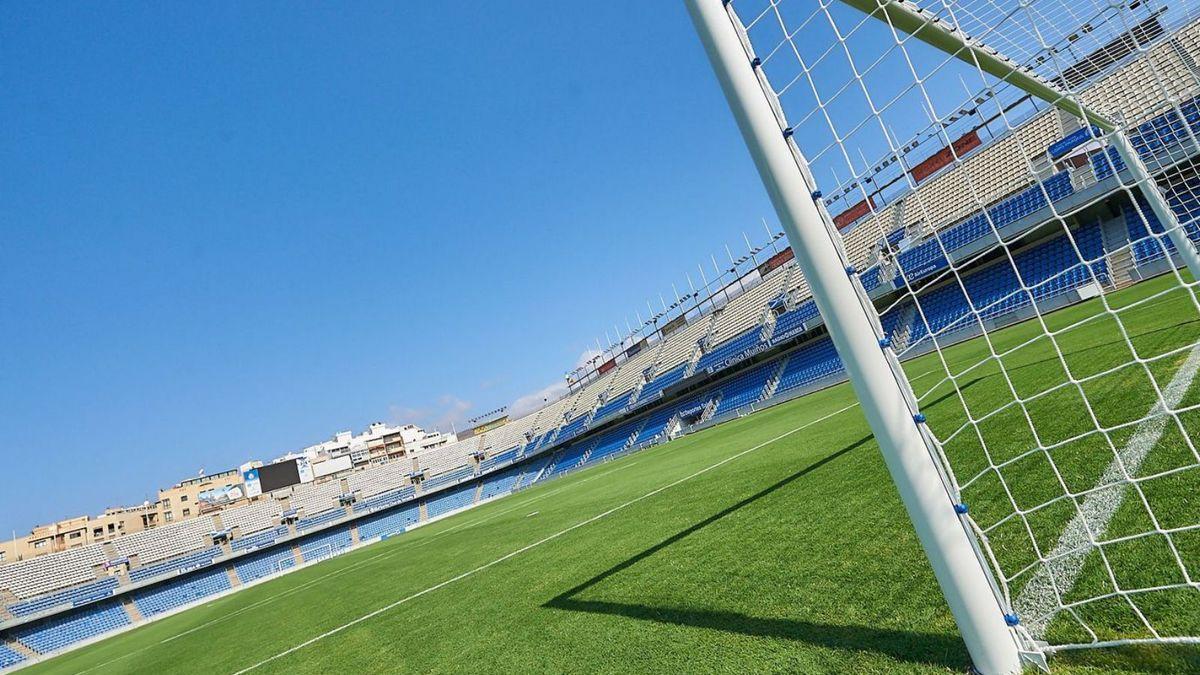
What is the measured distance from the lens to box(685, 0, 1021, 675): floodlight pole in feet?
5.18

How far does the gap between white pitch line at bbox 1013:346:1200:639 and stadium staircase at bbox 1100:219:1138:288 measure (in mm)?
15494

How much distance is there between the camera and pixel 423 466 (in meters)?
41.1

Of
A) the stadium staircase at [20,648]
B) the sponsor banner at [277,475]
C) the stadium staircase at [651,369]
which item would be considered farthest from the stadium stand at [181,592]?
the stadium staircase at [651,369]

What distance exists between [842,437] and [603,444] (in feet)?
99.7

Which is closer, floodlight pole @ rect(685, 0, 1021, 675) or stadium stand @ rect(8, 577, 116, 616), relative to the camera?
floodlight pole @ rect(685, 0, 1021, 675)

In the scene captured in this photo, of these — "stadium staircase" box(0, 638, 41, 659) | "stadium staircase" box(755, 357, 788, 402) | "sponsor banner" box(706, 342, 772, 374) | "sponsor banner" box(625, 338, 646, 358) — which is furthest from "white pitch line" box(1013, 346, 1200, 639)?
"sponsor banner" box(625, 338, 646, 358)

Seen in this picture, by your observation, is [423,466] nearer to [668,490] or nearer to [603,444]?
[603,444]

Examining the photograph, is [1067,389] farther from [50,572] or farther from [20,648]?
[50,572]

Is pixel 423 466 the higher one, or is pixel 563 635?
pixel 423 466

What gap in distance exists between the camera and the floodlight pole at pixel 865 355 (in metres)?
1.58

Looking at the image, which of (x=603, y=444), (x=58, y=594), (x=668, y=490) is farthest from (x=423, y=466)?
(x=668, y=490)

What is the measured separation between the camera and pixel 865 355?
1718mm

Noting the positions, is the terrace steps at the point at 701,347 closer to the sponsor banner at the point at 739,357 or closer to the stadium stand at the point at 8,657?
the sponsor banner at the point at 739,357

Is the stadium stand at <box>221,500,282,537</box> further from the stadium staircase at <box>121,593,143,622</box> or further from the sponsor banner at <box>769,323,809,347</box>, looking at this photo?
the sponsor banner at <box>769,323,809,347</box>
